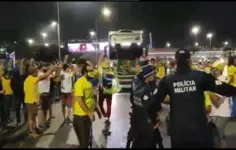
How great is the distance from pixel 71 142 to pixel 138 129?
3741mm

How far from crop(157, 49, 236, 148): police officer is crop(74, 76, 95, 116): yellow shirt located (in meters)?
2.30

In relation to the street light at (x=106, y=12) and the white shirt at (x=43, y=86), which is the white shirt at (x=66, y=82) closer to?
the white shirt at (x=43, y=86)

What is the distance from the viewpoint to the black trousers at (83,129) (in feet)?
21.0

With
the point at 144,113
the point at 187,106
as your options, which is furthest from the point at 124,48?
the point at 187,106

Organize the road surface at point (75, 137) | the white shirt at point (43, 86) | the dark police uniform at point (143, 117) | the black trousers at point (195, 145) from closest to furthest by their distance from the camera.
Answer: the black trousers at point (195, 145) → the dark police uniform at point (143, 117) → the road surface at point (75, 137) → the white shirt at point (43, 86)

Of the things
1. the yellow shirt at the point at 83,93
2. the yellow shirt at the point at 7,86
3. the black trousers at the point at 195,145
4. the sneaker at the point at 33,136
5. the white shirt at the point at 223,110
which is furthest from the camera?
the yellow shirt at the point at 7,86

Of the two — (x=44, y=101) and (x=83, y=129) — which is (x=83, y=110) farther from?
(x=44, y=101)

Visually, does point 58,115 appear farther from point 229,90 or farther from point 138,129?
point 229,90

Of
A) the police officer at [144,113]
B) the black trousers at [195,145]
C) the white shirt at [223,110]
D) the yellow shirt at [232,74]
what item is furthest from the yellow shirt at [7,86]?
the black trousers at [195,145]

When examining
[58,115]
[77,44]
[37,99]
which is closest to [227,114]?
[37,99]

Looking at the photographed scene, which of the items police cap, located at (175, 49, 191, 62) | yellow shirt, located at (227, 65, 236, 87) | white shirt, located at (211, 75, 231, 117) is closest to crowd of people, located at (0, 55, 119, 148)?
white shirt, located at (211, 75, 231, 117)

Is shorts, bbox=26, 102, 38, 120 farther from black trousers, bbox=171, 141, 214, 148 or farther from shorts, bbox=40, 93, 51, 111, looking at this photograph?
black trousers, bbox=171, 141, 214, 148

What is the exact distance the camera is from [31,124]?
10211 mm

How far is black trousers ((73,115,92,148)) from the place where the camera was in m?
6.39
